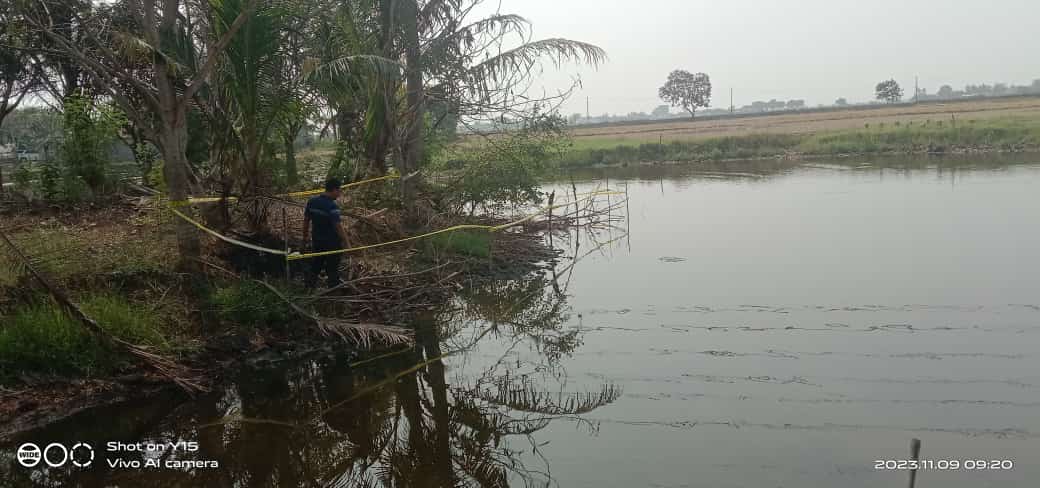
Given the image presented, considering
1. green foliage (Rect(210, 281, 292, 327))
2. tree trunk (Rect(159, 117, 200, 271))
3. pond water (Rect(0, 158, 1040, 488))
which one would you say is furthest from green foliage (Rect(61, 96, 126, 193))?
pond water (Rect(0, 158, 1040, 488))

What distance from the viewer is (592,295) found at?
10.9 m

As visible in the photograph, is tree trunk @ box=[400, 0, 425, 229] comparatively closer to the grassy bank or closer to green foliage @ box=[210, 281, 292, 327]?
green foliage @ box=[210, 281, 292, 327]

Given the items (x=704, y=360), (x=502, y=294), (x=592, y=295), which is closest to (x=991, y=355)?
(x=704, y=360)

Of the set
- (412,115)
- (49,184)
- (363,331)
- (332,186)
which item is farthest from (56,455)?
(412,115)

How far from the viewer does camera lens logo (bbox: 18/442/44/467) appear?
5551 mm

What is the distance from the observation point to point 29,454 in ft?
18.6

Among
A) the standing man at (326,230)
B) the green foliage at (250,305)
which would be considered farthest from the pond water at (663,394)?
the standing man at (326,230)

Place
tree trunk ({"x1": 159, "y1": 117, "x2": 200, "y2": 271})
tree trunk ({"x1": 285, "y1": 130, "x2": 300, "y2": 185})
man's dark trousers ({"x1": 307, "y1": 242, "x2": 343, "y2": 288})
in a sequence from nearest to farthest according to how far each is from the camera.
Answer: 1. tree trunk ({"x1": 159, "y1": 117, "x2": 200, "y2": 271})
2. man's dark trousers ({"x1": 307, "y1": 242, "x2": 343, "y2": 288})
3. tree trunk ({"x1": 285, "y1": 130, "x2": 300, "y2": 185})

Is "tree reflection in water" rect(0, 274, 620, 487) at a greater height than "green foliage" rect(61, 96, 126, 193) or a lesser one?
lesser

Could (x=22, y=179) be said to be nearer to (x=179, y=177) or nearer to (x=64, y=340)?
(x=179, y=177)

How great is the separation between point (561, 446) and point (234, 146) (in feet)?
19.2

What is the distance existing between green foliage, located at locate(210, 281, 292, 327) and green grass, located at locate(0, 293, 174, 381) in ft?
2.97

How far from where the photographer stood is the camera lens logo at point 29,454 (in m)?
5.55
